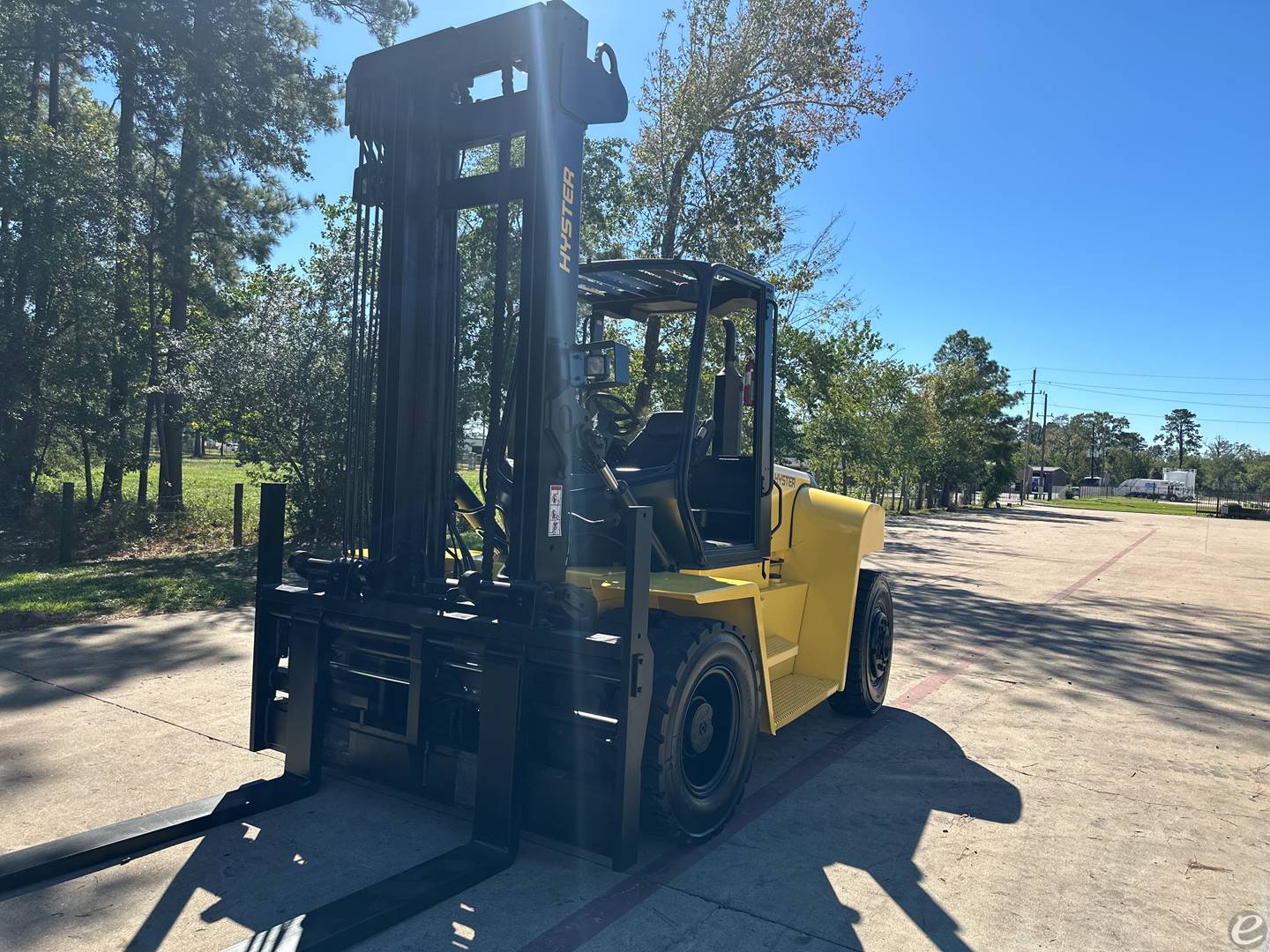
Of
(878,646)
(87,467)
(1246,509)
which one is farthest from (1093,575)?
(1246,509)

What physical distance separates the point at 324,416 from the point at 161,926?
11.8 metres

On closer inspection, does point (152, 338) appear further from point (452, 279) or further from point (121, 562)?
point (452, 279)

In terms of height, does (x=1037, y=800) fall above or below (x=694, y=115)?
below

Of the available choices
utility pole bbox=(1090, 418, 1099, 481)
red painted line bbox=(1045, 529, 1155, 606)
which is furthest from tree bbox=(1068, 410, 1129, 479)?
Result: red painted line bbox=(1045, 529, 1155, 606)

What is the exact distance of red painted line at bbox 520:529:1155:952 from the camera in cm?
311

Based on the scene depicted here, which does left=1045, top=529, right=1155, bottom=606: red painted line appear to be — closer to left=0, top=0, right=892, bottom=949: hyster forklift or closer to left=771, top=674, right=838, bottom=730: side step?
left=771, top=674, right=838, bottom=730: side step

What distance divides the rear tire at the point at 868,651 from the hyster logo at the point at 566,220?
10.8 ft

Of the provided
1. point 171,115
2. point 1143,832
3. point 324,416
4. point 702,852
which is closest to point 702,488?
point 702,852

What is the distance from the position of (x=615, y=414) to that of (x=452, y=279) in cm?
119

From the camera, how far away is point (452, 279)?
14.1ft

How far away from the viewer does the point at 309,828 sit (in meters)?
3.89

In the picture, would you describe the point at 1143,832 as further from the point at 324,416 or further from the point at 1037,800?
the point at 324,416

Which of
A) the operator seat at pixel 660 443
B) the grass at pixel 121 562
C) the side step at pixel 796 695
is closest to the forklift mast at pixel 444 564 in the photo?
the operator seat at pixel 660 443

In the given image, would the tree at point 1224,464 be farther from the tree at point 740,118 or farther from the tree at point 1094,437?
the tree at point 740,118
